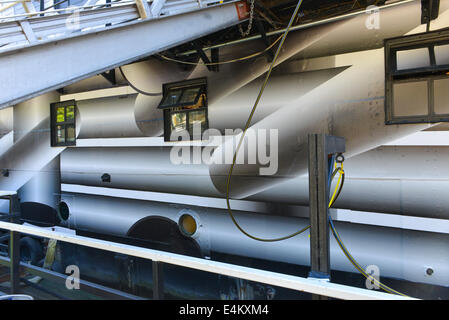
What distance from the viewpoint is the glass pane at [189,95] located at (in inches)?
156

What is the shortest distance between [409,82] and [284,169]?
1.47m

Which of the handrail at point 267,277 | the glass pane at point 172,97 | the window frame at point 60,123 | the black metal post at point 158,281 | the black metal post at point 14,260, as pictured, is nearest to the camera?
the handrail at point 267,277

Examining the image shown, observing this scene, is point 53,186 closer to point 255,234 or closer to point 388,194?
point 255,234

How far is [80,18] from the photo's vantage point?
2580 millimetres

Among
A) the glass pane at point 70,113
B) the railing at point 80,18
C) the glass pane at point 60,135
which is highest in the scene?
the railing at point 80,18


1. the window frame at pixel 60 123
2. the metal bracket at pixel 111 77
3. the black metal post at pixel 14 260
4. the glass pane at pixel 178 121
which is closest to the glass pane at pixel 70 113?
the window frame at pixel 60 123

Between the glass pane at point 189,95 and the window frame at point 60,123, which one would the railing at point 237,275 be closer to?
the glass pane at point 189,95

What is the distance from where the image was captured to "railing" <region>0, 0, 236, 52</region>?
89.0 inches

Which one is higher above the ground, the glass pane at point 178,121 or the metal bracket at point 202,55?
the metal bracket at point 202,55

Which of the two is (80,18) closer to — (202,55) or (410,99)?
(202,55)

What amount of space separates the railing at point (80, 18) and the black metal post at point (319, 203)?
76.8 inches

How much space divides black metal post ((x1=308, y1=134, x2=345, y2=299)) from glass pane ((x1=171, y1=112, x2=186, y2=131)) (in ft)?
7.87

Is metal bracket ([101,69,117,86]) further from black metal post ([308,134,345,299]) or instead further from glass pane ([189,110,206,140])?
black metal post ([308,134,345,299])

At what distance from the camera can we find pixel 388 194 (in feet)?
9.75
